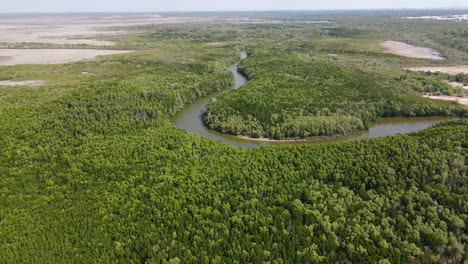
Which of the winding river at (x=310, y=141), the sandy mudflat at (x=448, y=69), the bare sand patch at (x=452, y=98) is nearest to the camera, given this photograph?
the winding river at (x=310, y=141)

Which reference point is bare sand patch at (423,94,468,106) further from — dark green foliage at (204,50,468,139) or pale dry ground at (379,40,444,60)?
pale dry ground at (379,40,444,60)

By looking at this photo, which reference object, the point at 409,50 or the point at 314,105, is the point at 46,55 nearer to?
the point at 314,105

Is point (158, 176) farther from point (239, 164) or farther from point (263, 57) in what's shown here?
point (263, 57)

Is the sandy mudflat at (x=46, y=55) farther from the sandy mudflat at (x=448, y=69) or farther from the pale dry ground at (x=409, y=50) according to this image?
the pale dry ground at (x=409, y=50)

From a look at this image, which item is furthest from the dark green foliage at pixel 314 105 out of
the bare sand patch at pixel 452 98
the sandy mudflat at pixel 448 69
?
the sandy mudflat at pixel 448 69

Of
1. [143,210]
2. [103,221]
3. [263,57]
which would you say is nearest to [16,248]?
[103,221]

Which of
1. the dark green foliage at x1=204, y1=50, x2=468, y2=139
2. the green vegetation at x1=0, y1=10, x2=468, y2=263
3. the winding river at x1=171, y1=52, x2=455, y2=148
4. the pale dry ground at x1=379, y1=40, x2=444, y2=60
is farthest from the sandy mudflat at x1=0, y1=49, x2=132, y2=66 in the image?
the pale dry ground at x1=379, y1=40, x2=444, y2=60
